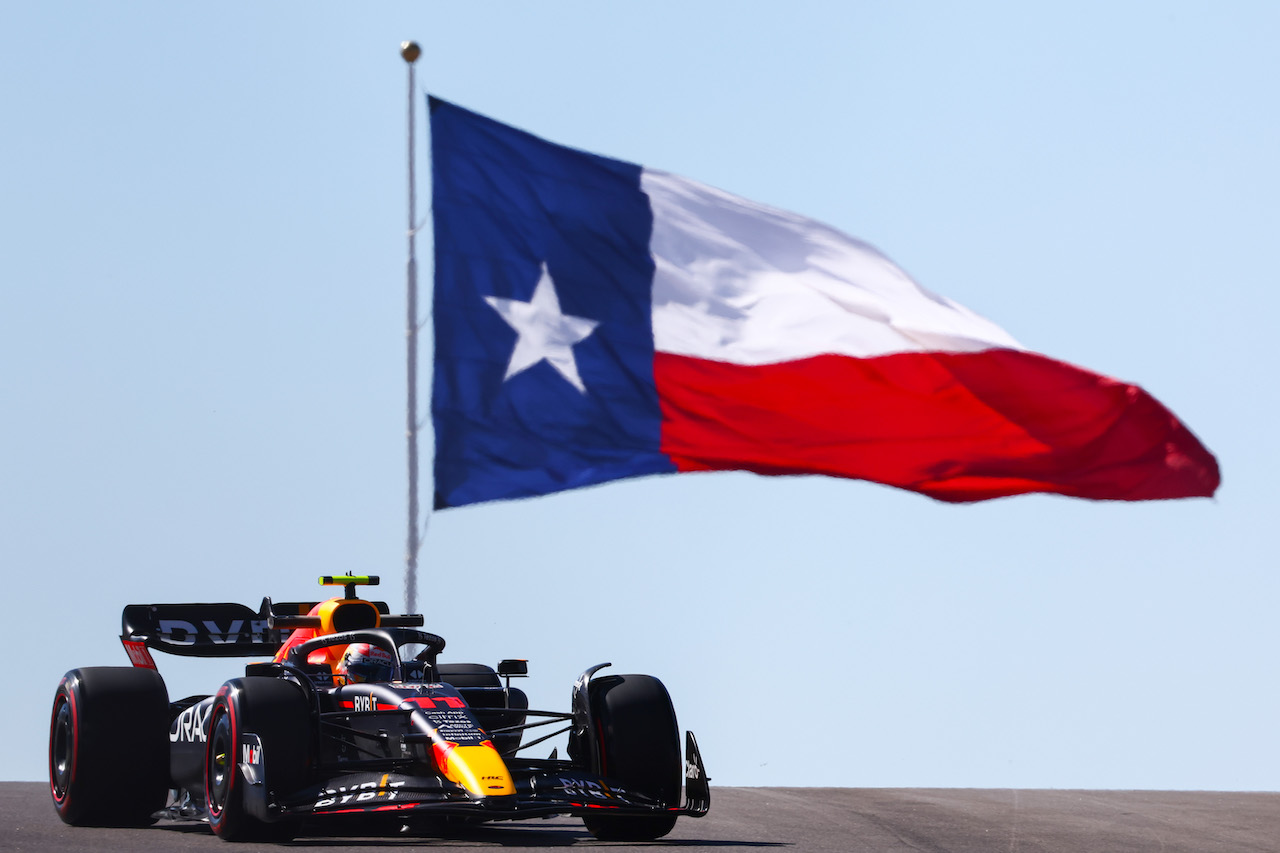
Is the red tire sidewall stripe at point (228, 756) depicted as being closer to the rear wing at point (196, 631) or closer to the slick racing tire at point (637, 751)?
the slick racing tire at point (637, 751)

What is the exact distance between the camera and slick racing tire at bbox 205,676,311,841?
44.0 ft

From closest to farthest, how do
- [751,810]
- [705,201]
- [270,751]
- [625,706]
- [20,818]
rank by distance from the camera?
[270,751] → [625,706] → [20,818] → [751,810] → [705,201]

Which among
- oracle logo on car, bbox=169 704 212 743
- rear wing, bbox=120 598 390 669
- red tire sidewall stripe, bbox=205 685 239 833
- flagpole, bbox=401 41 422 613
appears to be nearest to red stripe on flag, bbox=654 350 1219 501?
flagpole, bbox=401 41 422 613

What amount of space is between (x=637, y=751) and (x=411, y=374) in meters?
5.06

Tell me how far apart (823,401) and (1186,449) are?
3.35 meters

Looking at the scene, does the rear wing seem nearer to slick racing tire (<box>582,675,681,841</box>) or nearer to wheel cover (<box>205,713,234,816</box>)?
wheel cover (<box>205,713,234,816</box>)

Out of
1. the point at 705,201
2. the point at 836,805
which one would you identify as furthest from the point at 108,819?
the point at 705,201

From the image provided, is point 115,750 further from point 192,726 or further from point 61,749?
point 61,749

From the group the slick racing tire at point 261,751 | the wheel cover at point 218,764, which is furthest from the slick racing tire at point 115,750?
the slick racing tire at point 261,751

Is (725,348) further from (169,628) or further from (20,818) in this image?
(20,818)

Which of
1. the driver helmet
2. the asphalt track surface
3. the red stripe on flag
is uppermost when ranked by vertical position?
the red stripe on flag

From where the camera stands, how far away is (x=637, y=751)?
14.6 meters

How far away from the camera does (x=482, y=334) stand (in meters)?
18.6

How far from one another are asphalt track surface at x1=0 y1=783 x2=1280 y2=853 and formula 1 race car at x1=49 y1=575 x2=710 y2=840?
27 centimetres
